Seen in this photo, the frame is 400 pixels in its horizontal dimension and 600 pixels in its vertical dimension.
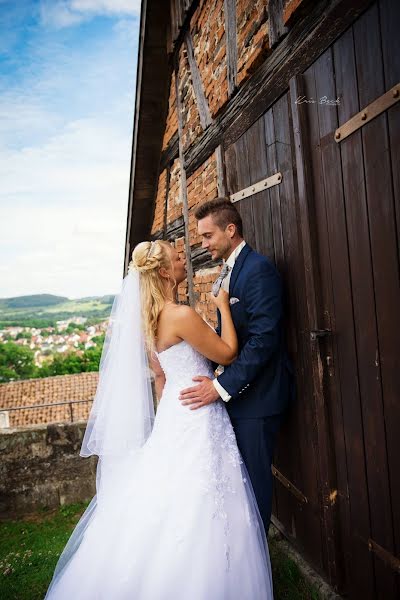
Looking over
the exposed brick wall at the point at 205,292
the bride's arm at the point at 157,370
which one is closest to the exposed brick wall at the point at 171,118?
the exposed brick wall at the point at 205,292

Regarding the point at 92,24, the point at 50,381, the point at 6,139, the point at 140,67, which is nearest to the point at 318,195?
the point at 140,67

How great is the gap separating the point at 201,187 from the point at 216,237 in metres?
1.61

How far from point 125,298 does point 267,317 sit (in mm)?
976

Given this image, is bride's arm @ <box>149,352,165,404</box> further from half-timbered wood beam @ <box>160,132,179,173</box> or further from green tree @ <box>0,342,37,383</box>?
green tree @ <box>0,342,37,383</box>

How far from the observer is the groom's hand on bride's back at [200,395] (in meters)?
2.47

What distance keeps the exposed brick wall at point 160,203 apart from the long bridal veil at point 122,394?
12.6ft

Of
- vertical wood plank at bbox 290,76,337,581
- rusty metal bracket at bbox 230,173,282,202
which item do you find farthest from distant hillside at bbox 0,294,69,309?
vertical wood plank at bbox 290,76,337,581

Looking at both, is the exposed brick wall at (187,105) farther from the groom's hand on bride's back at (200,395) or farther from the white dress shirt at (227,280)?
the groom's hand on bride's back at (200,395)

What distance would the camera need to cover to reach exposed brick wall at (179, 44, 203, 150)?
4.33 meters

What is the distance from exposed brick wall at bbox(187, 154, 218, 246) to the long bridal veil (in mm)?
1596

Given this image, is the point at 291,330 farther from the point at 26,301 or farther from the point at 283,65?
the point at 26,301

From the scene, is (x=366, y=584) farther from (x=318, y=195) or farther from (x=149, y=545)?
(x=318, y=195)

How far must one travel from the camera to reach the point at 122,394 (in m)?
2.76

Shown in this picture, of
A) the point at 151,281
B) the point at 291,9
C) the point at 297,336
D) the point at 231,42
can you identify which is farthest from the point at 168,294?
Answer: the point at 231,42
